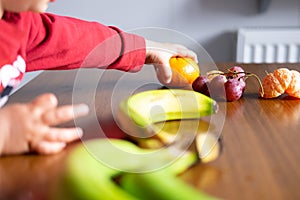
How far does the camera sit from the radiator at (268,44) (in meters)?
2.04

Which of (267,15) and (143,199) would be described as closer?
(143,199)

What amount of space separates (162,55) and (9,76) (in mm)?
336

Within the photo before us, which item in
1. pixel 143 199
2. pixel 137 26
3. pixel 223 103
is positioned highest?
pixel 143 199

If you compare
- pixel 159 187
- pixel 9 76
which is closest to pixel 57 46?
pixel 9 76

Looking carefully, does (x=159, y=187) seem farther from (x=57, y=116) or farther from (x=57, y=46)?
(x=57, y=46)

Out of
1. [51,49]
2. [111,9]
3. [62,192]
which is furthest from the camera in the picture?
[111,9]

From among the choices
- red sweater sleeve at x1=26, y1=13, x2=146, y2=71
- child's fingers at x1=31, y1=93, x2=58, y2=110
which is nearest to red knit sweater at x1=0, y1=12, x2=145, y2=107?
red sweater sleeve at x1=26, y1=13, x2=146, y2=71

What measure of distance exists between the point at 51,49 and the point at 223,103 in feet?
1.15

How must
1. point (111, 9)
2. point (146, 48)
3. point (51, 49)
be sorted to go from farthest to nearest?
point (111, 9) < point (146, 48) < point (51, 49)

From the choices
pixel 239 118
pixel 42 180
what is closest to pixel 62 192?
pixel 42 180

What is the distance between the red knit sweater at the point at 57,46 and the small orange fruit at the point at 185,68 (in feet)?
0.30

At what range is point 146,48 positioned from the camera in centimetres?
111

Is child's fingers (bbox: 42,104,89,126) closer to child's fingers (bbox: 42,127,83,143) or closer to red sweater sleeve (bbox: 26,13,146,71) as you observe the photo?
child's fingers (bbox: 42,127,83,143)

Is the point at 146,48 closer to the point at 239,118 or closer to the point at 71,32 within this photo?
the point at 71,32
